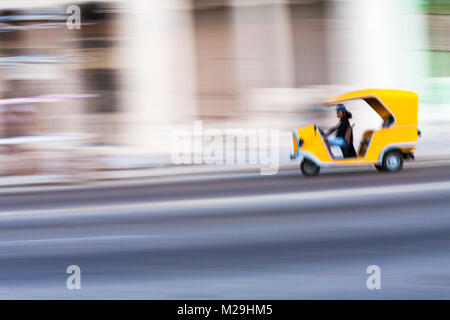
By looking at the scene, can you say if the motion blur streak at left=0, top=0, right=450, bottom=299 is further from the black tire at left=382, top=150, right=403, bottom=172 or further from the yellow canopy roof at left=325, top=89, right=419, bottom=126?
the yellow canopy roof at left=325, top=89, right=419, bottom=126

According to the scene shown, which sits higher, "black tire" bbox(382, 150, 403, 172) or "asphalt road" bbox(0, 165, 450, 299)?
"black tire" bbox(382, 150, 403, 172)

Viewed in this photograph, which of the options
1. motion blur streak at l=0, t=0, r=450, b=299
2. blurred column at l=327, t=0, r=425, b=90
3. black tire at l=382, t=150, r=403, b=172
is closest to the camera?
motion blur streak at l=0, t=0, r=450, b=299

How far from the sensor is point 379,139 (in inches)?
432

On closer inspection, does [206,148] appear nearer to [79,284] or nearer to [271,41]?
[271,41]

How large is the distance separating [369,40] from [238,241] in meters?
10.7

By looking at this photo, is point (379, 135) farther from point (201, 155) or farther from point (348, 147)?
point (201, 155)

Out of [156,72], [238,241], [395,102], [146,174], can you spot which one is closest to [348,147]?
[395,102]

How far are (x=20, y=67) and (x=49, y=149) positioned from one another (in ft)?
9.95

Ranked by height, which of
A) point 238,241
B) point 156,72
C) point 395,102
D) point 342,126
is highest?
point 156,72

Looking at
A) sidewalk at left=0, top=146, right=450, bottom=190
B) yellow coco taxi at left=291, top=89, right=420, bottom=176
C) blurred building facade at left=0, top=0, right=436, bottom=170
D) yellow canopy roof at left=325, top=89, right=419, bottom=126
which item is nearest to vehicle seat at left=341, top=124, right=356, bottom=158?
yellow coco taxi at left=291, top=89, right=420, bottom=176

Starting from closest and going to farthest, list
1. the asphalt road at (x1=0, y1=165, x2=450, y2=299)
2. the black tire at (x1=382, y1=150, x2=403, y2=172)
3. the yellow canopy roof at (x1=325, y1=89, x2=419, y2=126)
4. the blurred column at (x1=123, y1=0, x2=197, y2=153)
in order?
the asphalt road at (x1=0, y1=165, x2=450, y2=299)
the yellow canopy roof at (x1=325, y1=89, x2=419, y2=126)
the black tire at (x1=382, y1=150, x2=403, y2=172)
the blurred column at (x1=123, y1=0, x2=197, y2=153)

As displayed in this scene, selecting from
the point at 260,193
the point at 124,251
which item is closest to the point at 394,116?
the point at 260,193

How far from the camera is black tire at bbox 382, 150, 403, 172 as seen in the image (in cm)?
1121

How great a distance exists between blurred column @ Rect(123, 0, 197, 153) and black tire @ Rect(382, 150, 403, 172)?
591 centimetres
